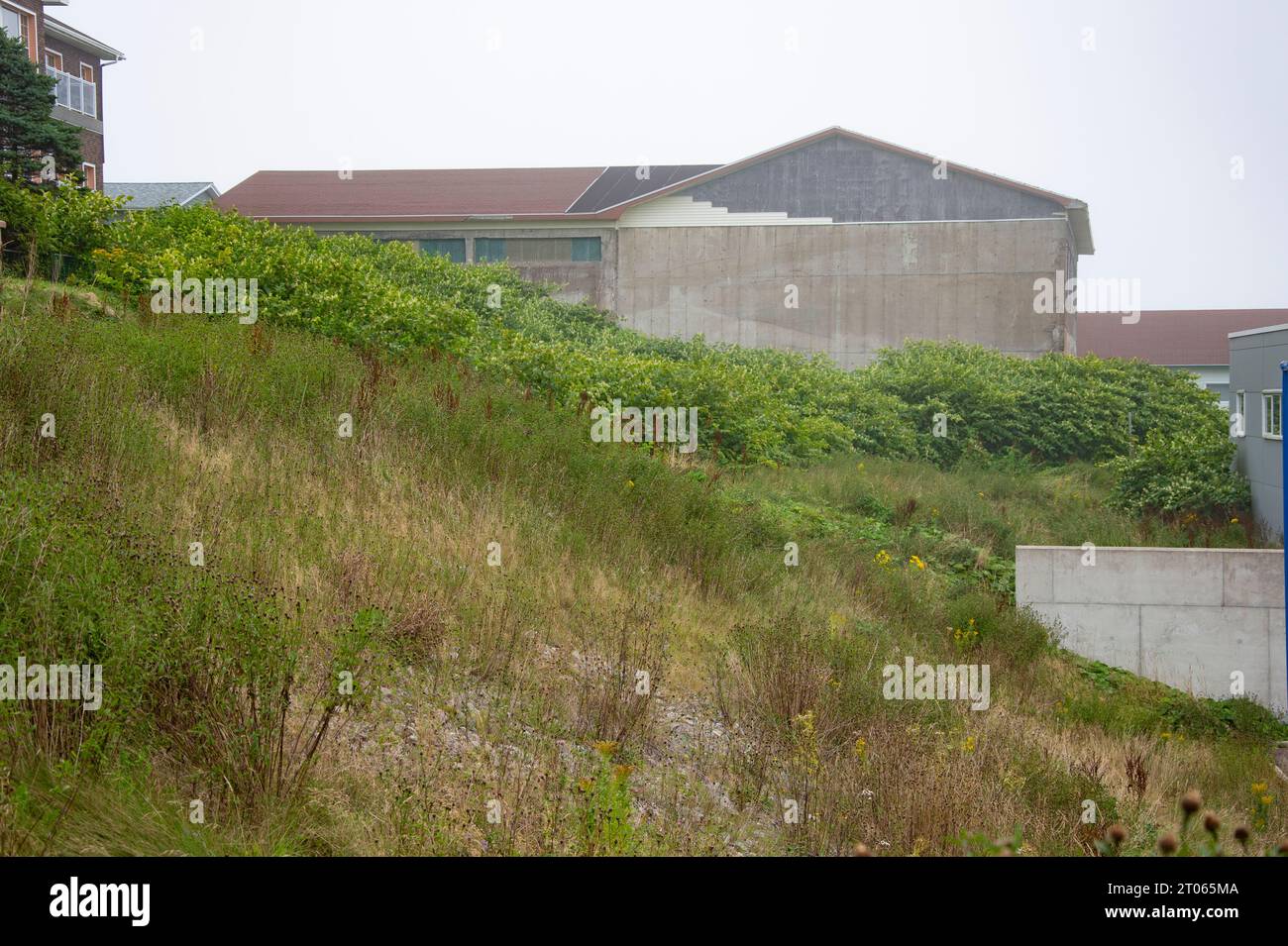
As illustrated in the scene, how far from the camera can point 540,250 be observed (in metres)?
34.5

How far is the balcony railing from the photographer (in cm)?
3341

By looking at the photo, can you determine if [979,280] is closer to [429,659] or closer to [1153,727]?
[1153,727]

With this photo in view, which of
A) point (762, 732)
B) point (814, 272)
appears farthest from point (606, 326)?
point (762, 732)

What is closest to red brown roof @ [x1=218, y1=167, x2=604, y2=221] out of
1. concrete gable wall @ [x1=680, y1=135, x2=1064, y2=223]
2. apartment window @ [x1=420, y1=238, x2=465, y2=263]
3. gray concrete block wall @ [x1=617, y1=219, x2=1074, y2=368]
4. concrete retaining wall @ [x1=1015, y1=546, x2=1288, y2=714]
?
apartment window @ [x1=420, y1=238, x2=465, y2=263]

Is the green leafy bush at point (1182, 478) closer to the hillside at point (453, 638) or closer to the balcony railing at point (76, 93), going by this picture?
the hillside at point (453, 638)

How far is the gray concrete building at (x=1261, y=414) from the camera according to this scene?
18000 millimetres

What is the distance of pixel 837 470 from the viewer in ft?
61.2

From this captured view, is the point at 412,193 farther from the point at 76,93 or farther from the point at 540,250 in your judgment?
the point at 76,93

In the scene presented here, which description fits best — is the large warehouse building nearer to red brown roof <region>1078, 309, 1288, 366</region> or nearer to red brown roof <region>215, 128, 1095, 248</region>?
red brown roof <region>215, 128, 1095, 248</region>

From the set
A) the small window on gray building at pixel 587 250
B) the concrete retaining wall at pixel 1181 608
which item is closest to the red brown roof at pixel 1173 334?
the small window on gray building at pixel 587 250

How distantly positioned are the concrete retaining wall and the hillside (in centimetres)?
141

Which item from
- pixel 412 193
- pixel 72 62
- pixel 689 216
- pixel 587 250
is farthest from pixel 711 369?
pixel 72 62

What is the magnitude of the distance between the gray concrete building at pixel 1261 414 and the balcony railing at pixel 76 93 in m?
31.7

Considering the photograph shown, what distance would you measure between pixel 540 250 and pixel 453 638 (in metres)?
28.9
